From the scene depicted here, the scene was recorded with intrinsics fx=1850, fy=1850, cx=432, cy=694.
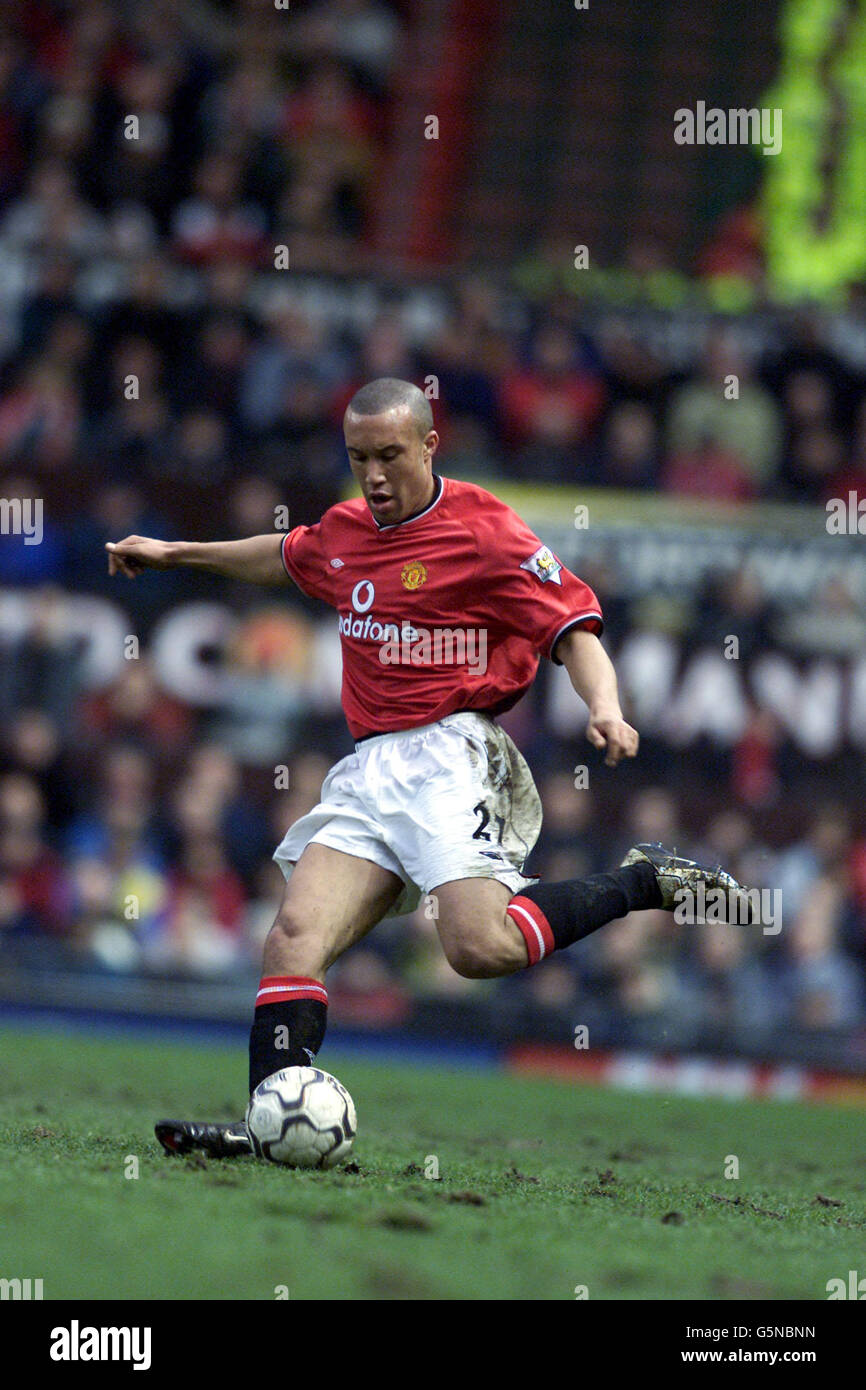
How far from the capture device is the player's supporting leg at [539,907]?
5.06m

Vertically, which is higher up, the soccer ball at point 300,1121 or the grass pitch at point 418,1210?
the soccer ball at point 300,1121

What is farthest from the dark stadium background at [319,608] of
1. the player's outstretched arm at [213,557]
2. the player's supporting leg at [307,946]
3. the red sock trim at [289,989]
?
the red sock trim at [289,989]

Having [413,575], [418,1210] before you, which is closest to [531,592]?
[413,575]

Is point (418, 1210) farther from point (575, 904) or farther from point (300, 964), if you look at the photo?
point (575, 904)

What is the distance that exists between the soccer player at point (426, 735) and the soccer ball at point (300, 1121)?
17 centimetres

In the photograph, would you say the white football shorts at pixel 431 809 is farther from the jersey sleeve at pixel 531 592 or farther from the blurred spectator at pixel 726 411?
the blurred spectator at pixel 726 411

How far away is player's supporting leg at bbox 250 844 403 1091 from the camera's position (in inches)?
199

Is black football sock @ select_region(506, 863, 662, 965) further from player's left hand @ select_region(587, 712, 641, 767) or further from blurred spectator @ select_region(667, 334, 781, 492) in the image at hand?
blurred spectator @ select_region(667, 334, 781, 492)

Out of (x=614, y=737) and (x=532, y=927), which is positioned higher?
(x=614, y=737)

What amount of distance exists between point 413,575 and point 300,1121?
161 cm

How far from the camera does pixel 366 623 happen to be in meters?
5.47

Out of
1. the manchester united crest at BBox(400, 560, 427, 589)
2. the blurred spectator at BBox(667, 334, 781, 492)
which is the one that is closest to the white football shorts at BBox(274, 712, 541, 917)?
the manchester united crest at BBox(400, 560, 427, 589)

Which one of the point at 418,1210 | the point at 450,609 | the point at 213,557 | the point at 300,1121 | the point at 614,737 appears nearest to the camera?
the point at 418,1210

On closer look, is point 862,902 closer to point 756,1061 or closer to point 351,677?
point 756,1061
